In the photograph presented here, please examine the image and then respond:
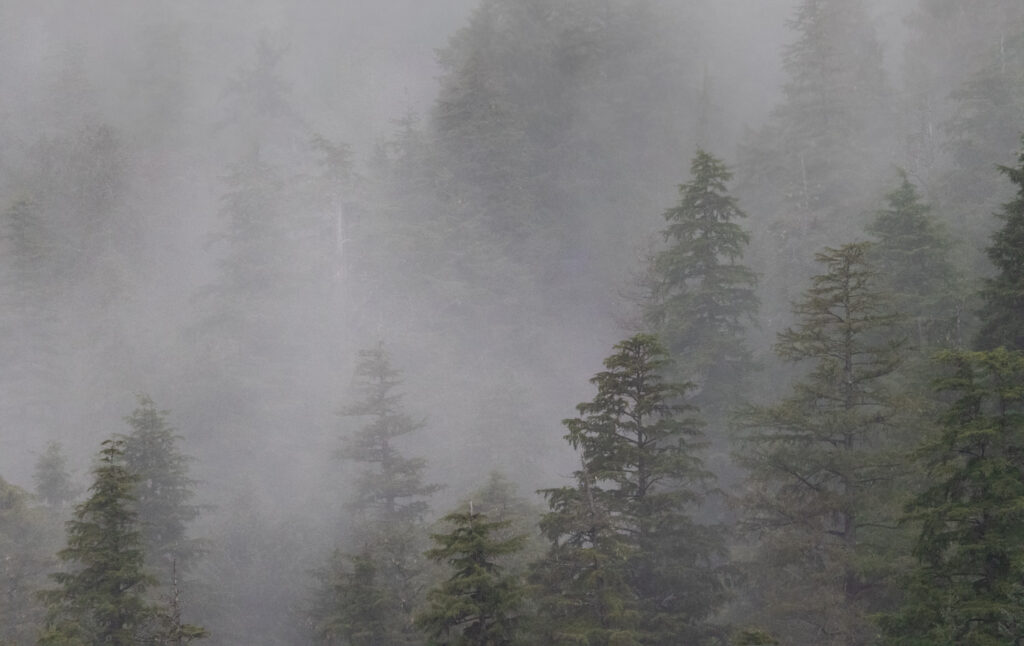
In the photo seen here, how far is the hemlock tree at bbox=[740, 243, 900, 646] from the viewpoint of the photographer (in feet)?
50.0

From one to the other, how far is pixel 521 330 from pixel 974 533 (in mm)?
39705

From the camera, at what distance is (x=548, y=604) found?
47.9 ft

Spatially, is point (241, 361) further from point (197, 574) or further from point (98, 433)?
point (197, 574)

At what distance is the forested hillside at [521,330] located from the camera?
14539 millimetres

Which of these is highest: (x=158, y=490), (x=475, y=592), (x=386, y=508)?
(x=158, y=490)

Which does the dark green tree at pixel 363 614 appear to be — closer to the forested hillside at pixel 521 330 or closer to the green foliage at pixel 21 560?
the forested hillside at pixel 521 330

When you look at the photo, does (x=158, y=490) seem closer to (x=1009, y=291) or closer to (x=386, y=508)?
(x=386, y=508)

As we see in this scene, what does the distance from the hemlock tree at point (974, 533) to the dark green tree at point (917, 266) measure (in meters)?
11.2

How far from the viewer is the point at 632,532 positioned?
17172 mm

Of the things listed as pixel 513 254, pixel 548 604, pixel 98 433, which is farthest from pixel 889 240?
pixel 98 433

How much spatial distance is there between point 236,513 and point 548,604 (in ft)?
90.6

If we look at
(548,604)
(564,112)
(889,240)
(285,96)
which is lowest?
(548,604)

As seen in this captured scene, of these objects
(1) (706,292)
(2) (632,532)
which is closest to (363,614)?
(2) (632,532)

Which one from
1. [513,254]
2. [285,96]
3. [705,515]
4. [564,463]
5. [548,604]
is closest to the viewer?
[548,604]
